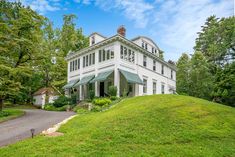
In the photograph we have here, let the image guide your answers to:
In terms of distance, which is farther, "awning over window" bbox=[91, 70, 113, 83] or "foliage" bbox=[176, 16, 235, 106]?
"foliage" bbox=[176, 16, 235, 106]

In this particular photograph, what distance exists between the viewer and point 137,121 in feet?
36.1

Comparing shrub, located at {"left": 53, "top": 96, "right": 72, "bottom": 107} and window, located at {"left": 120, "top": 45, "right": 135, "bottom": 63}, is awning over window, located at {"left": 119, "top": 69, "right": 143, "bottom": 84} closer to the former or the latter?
window, located at {"left": 120, "top": 45, "right": 135, "bottom": 63}

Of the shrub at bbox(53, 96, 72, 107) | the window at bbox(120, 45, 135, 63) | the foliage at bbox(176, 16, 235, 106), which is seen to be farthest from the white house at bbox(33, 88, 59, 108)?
the foliage at bbox(176, 16, 235, 106)

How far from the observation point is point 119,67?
2364 centimetres

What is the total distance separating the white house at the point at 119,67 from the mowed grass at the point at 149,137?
11.3 metres

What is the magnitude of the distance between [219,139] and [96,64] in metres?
18.8

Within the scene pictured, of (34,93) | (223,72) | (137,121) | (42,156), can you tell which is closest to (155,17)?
(137,121)

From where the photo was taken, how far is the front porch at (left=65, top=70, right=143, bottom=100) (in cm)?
2342

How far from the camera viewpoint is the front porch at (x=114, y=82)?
922 inches

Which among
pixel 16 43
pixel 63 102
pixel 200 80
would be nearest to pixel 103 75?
pixel 63 102

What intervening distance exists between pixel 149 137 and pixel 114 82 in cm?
1463

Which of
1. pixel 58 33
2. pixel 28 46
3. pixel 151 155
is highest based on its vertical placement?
pixel 58 33

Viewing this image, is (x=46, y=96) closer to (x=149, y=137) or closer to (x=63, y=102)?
(x=63, y=102)

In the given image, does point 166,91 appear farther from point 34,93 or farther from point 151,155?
point 151,155
